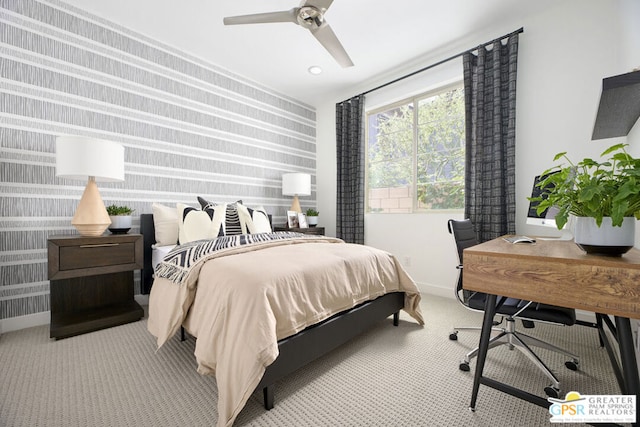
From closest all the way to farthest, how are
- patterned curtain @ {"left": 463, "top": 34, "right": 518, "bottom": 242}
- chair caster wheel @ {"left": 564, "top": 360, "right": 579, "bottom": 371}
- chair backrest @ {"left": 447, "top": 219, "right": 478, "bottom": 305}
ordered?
chair caster wheel @ {"left": 564, "top": 360, "right": 579, "bottom": 371}, chair backrest @ {"left": 447, "top": 219, "right": 478, "bottom": 305}, patterned curtain @ {"left": 463, "top": 34, "right": 518, "bottom": 242}

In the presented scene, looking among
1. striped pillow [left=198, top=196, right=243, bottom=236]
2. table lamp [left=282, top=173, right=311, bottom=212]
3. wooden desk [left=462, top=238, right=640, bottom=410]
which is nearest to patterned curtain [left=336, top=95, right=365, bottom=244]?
table lamp [left=282, top=173, right=311, bottom=212]

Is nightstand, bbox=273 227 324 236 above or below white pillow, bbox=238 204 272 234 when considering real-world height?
below

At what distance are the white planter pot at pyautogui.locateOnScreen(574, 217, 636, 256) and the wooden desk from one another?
0.03 meters

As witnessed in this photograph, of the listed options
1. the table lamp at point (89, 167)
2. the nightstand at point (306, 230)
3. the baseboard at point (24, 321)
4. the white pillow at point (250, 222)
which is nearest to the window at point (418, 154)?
the nightstand at point (306, 230)

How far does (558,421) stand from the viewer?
1159 mm

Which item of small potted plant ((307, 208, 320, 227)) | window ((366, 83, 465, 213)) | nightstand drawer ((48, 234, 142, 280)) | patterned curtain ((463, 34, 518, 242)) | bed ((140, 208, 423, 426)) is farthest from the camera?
small potted plant ((307, 208, 320, 227))

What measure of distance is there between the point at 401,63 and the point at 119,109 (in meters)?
3.11

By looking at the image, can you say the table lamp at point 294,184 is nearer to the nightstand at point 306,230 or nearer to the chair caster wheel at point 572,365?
the nightstand at point 306,230

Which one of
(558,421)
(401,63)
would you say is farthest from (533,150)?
(558,421)

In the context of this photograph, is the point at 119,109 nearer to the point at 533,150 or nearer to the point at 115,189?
the point at 115,189

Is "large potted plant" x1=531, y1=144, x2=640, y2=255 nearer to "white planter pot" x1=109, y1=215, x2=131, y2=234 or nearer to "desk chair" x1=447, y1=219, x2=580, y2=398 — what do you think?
"desk chair" x1=447, y1=219, x2=580, y2=398

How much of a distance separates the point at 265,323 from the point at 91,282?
2.18 meters

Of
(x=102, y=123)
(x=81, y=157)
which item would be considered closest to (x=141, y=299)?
(x=81, y=157)

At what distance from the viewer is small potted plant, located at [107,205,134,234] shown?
241 cm
